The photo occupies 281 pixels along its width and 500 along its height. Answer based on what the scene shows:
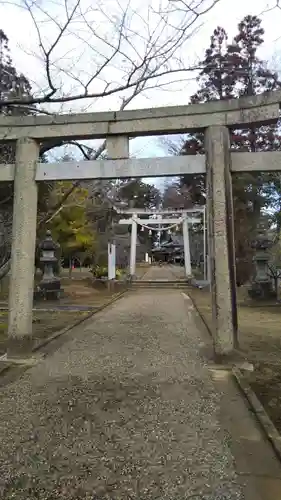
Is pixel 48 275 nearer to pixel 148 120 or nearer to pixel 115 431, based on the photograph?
pixel 148 120

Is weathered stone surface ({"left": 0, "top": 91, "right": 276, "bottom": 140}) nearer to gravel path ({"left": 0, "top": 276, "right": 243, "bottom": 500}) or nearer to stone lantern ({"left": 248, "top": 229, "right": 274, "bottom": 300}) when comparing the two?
gravel path ({"left": 0, "top": 276, "right": 243, "bottom": 500})

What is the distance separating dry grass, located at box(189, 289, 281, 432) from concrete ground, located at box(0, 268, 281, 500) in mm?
343

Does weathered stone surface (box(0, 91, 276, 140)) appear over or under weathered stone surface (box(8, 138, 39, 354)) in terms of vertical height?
over

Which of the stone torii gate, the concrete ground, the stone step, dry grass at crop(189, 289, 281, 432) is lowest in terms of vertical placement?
the concrete ground

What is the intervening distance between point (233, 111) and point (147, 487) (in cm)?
495

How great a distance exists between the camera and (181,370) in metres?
5.86

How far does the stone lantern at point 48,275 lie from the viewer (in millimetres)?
16391

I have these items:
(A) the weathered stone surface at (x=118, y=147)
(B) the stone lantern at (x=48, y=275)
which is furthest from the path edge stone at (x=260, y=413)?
(B) the stone lantern at (x=48, y=275)

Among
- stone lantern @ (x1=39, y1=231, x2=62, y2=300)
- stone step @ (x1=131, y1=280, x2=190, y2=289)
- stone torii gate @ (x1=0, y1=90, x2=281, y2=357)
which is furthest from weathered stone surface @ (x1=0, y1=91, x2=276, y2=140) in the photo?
stone step @ (x1=131, y1=280, x2=190, y2=289)

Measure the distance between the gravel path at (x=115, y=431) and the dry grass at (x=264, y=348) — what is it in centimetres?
58

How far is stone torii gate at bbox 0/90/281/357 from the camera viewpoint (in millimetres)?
6023

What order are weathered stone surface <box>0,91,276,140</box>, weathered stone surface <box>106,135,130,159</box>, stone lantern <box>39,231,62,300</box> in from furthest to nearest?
stone lantern <box>39,231,62,300</box>
weathered stone surface <box>106,135,130,159</box>
weathered stone surface <box>0,91,276,140</box>

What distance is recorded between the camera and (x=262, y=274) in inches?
631

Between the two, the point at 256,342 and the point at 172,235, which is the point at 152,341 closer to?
the point at 256,342
